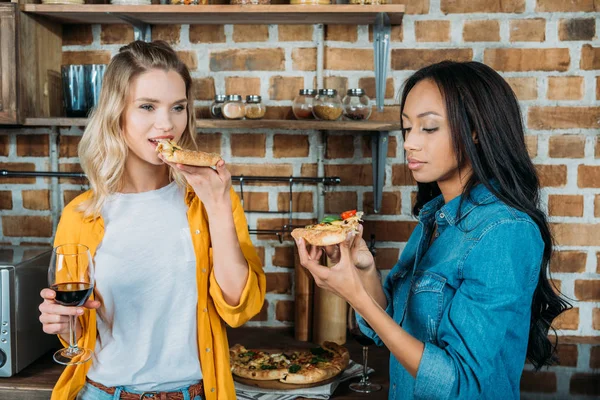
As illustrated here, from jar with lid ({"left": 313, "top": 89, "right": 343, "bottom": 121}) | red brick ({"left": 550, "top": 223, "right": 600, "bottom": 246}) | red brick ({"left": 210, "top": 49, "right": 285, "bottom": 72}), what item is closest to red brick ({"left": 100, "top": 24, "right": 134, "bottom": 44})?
red brick ({"left": 210, "top": 49, "right": 285, "bottom": 72})

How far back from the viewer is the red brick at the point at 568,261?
6.75 ft

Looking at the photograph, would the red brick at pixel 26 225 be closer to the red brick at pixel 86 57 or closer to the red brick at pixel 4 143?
the red brick at pixel 4 143

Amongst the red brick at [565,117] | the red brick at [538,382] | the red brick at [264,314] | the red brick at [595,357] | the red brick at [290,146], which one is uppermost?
the red brick at [565,117]

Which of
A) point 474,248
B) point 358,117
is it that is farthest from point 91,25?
point 474,248

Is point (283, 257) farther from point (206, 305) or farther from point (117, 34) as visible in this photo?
point (117, 34)

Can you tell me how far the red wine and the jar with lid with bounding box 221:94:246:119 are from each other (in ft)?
2.63

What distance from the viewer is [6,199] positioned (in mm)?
2232

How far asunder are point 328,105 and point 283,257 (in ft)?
1.91

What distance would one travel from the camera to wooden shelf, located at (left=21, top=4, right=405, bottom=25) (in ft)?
5.97

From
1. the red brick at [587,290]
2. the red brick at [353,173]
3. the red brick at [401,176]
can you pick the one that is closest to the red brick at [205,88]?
the red brick at [353,173]

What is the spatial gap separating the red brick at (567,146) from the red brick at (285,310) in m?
1.02

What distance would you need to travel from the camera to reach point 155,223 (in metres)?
1.50

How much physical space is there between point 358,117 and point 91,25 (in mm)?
993

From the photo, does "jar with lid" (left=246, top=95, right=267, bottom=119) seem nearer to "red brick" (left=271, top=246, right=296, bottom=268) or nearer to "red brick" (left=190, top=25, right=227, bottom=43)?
"red brick" (left=190, top=25, right=227, bottom=43)
